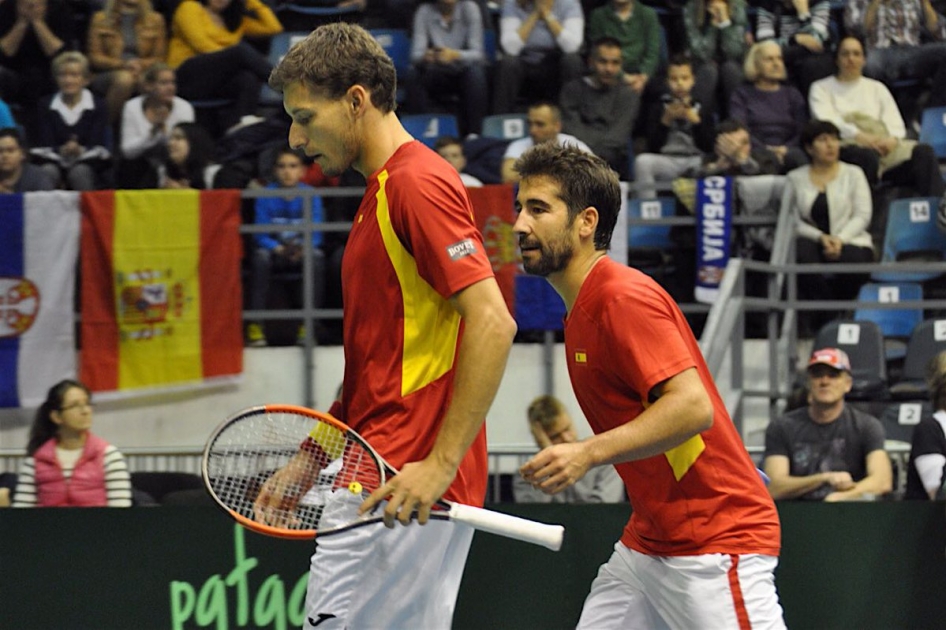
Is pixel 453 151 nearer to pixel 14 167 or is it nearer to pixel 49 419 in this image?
pixel 14 167

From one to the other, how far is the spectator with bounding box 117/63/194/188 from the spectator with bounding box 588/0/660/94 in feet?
9.33

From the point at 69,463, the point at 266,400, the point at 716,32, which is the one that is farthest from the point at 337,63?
the point at 716,32

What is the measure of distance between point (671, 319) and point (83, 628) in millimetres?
3423

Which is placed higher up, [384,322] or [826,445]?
[384,322]

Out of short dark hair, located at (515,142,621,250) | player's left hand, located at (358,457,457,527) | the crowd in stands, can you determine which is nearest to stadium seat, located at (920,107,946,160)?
the crowd in stands

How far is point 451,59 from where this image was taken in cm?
981

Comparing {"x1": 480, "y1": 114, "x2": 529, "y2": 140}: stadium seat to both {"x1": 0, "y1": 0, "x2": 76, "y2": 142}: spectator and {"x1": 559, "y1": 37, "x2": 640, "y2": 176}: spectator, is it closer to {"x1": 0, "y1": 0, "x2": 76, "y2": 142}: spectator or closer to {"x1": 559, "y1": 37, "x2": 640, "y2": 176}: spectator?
{"x1": 559, "y1": 37, "x2": 640, "y2": 176}: spectator

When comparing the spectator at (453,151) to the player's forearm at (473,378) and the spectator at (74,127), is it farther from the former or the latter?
the player's forearm at (473,378)

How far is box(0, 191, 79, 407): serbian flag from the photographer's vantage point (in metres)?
7.96

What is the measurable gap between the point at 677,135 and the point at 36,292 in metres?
4.07

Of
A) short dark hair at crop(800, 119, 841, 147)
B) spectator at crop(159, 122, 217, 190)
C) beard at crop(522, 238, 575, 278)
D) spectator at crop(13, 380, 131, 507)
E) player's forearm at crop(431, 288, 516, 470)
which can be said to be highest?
short dark hair at crop(800, 119, 841, 147)

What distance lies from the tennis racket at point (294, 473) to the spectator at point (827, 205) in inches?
221

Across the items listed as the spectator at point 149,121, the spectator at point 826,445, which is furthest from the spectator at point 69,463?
the spectator at point 826,445

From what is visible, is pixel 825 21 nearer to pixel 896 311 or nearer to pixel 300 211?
pixel 896 311
